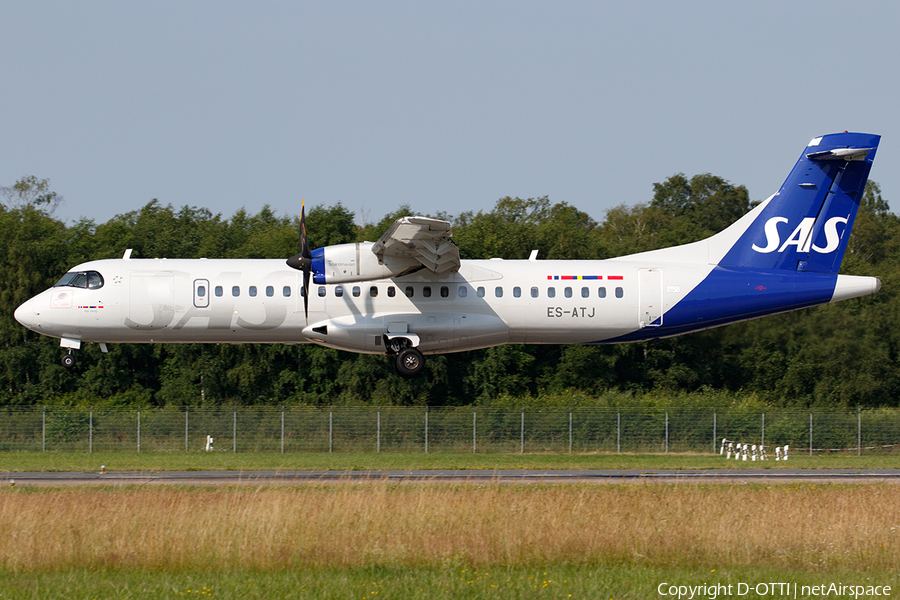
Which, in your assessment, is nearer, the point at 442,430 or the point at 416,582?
the point at 416,582

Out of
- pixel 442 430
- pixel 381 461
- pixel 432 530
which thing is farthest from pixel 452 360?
pixel 432 530

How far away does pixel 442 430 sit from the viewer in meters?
32.7

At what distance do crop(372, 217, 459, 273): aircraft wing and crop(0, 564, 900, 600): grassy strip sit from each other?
34.9 ft

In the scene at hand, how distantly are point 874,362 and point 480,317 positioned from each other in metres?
16.7

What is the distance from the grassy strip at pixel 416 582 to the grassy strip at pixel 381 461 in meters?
13.1

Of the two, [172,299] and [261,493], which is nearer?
[261,493]

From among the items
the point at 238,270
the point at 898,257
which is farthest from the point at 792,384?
the point at 898,257

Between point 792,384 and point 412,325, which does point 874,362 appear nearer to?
point 792,384

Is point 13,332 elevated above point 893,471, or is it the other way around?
point 13,332

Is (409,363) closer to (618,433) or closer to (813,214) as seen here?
(618,433)

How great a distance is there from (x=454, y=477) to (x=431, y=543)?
804 cm

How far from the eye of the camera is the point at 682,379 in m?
40.6

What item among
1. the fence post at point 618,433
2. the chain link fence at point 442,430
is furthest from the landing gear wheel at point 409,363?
the fence post at point 618,433

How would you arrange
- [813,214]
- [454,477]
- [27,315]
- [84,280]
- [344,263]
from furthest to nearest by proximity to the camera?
1. [813,214]
2. [27,315]
3. [84,280]
4. [344,263]
5. [454,477]
